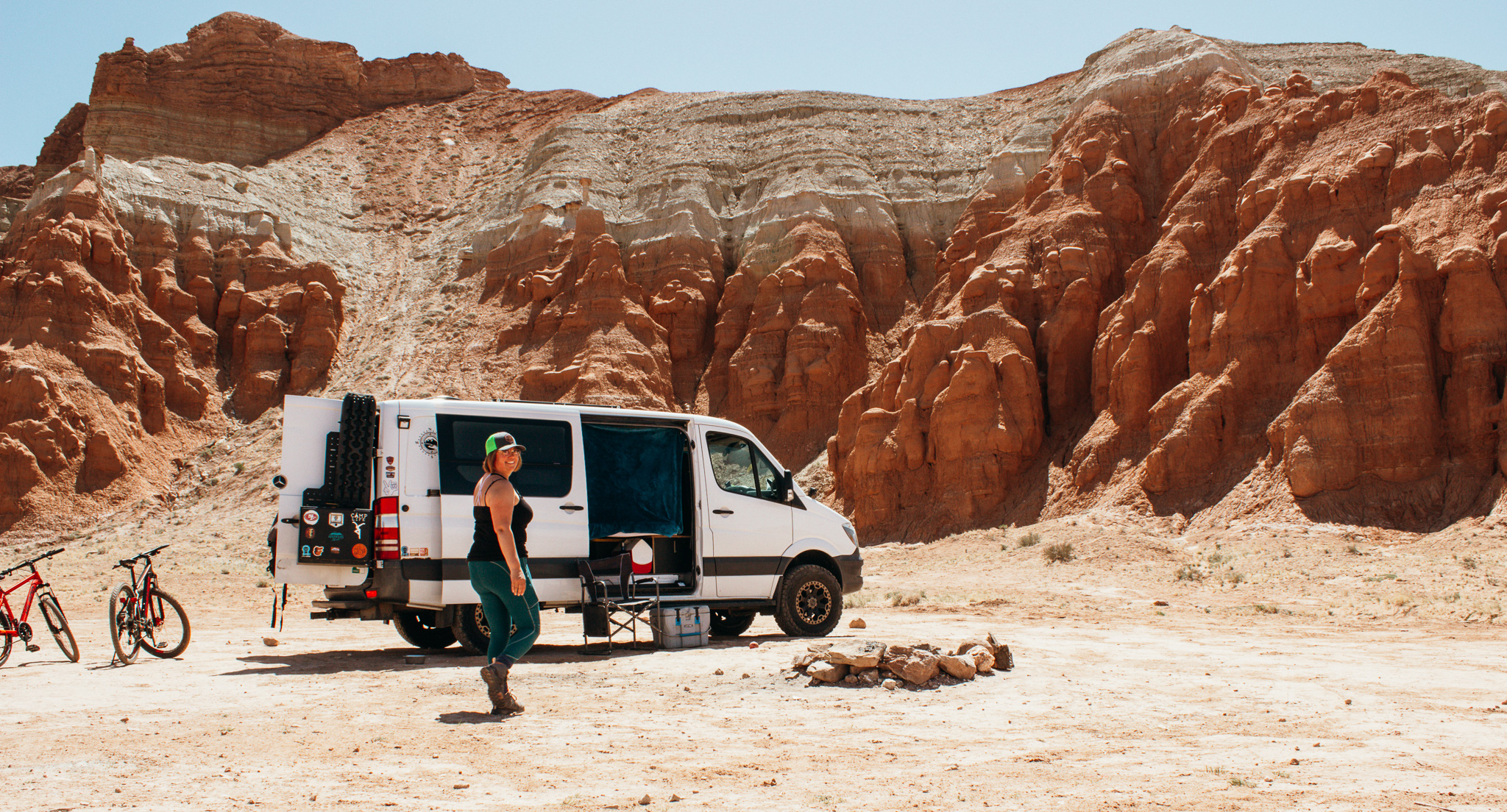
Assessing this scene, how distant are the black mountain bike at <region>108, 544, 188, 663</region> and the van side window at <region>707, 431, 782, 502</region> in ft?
18.6

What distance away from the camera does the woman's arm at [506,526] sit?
22.7 ft

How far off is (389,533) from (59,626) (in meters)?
3.77

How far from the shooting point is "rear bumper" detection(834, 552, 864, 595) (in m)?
12.4

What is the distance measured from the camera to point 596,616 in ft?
34.6

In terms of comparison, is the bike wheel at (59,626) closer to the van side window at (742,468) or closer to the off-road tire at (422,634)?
the off-road tire at (422,634)

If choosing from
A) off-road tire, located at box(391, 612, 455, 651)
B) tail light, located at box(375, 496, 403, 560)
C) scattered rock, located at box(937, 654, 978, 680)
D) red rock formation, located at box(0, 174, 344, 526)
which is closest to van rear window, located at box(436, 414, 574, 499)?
tail light, located at box(375, 496, 403, 560)

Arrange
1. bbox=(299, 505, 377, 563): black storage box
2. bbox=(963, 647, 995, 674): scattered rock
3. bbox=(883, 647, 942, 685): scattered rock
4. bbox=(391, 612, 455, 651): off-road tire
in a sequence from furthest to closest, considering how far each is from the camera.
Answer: bbox=(391, 612, 455, 651): off-road tire, bbox=(299, 505, 377, 563): black storage box, bbox=(963, 647, 995, 674): scattered rock, bbox=(883, 647, 942, 685): scattered rock

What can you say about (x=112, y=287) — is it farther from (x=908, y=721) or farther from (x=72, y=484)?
(x=908, y=721)

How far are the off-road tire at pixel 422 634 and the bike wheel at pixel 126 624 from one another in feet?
8.36

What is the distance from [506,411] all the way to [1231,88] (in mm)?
30022

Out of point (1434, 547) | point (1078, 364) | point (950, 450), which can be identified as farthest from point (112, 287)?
point (1434, 547)

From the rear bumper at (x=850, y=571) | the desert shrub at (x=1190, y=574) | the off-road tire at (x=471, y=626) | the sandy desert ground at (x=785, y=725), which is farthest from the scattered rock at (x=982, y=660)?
the desert shrub at (x=1190, y=574)

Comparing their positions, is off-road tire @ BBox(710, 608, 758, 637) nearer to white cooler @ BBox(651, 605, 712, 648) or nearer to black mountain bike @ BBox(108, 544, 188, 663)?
white cooler @ BBox(651, 605, 712, 648)

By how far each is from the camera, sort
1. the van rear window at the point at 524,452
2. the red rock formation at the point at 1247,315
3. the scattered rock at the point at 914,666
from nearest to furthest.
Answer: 1. the scattered rock at the point at 914,666
2. the van rear window at the point at 524,452
3. the red rock formation at the point at 1247,315
